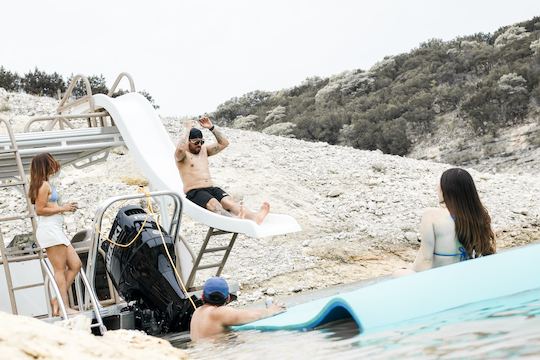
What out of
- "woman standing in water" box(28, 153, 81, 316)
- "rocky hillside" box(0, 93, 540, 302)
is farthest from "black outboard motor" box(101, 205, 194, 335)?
"rocky hillside" box(0, 93, 540, 302)

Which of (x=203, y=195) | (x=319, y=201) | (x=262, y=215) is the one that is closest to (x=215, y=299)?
(x=262, y=215)

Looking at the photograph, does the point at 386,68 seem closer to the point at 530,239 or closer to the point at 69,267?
the point at 530,239

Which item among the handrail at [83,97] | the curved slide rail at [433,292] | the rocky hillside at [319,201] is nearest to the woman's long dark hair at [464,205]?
the curved slide rail at [433,292]

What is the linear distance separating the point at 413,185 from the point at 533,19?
31284 mm

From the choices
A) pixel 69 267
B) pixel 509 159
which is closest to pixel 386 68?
pixel 509 159

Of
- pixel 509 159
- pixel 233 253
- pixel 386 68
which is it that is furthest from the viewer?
pixel 386 68

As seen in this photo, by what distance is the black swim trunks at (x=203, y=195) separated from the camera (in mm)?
9469

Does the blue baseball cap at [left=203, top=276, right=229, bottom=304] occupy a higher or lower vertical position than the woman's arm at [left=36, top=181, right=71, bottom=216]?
lower

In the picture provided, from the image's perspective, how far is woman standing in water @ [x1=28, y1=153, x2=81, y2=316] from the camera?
8.38m

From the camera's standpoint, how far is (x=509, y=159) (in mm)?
31438

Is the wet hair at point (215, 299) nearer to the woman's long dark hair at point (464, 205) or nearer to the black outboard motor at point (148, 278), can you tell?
the black outboard motor at point (148, 278)

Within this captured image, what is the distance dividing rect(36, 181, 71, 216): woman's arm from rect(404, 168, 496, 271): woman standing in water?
370 cm

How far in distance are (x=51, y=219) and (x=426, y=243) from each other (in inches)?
158

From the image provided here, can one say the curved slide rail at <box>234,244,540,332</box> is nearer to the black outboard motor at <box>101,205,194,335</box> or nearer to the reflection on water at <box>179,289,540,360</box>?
the reflection on water at <box>179,289,540,360</box>
